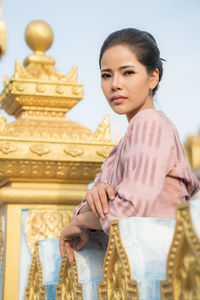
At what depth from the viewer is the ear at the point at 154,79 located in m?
2.21

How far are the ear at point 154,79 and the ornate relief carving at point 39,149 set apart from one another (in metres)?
1.07

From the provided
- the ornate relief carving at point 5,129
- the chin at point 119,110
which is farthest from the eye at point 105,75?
the ornate relief carving at point 5,129

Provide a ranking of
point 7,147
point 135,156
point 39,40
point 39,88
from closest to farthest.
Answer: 1. point 135,156
2. point 7,147
3. point 39,88
4. point 39,40

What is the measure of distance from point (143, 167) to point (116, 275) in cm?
36

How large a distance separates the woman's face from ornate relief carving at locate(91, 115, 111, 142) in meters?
1.11

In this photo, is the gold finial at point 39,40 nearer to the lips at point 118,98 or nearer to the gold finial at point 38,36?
the gold finial at point 38,36

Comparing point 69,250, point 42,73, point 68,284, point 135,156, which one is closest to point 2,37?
point 135,156

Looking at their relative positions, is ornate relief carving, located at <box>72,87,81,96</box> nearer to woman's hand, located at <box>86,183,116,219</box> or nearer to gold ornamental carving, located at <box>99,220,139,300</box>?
woman's hand, located at <box>86,183,116,219</box>

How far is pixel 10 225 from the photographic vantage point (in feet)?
10.5

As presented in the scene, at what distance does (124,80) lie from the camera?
2113 millimetres

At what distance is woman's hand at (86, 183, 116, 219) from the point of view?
6.21 ft

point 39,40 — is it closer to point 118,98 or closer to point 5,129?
point 5,129

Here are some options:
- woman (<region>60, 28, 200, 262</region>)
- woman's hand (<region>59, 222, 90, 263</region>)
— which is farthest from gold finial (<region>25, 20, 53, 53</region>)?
woman's hand (<region>59, 222, 90, 263</region>)

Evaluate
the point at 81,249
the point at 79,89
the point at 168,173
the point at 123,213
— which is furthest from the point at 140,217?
the point at 79,89
